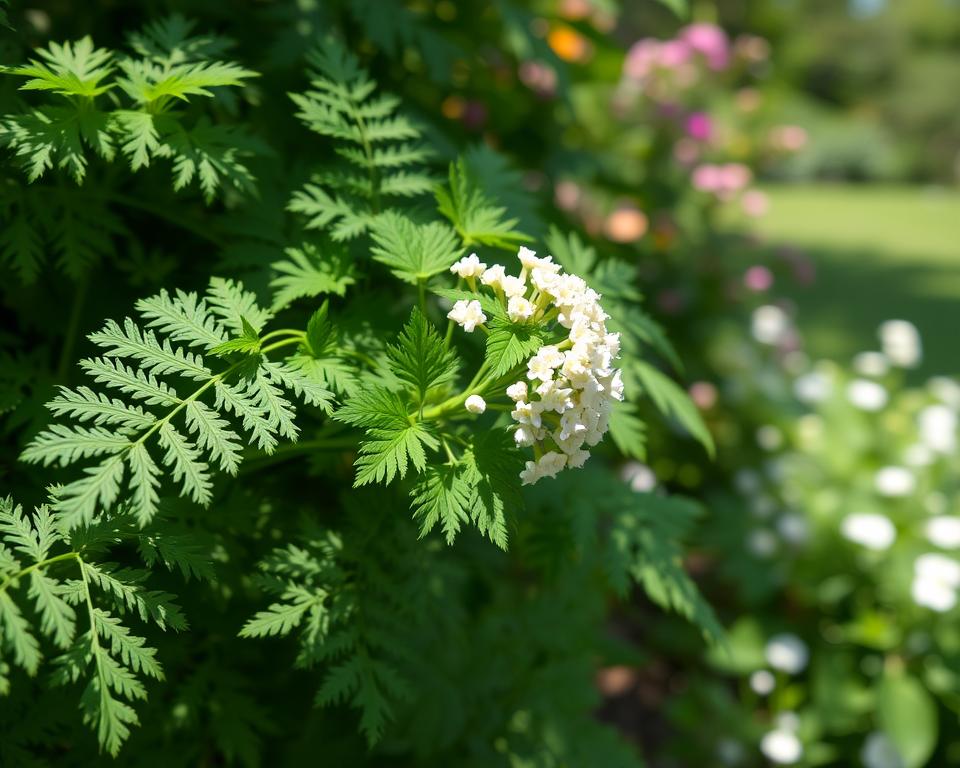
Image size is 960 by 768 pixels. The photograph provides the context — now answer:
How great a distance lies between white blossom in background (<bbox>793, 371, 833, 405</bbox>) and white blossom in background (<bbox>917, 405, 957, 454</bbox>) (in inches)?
15.1

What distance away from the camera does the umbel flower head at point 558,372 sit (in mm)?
1022

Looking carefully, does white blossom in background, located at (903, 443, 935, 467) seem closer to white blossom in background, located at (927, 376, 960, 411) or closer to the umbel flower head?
white blossom in background, located at (927, 376, 960, 411)

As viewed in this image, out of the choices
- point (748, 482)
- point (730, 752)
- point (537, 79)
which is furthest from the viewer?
point (748, 482)

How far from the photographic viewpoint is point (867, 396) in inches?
140

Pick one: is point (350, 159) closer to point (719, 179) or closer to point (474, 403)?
point (474, 403)

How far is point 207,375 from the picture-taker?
1058 millimetres

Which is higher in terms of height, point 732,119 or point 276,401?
point 276,401

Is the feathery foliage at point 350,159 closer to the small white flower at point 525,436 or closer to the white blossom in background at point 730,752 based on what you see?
the small white flower at point 525,436

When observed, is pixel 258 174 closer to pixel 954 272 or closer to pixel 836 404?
pixel 836 404

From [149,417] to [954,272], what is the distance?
442 inches

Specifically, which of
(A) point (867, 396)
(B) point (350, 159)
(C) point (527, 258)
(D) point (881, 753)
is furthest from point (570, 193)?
(C) point (527, 258)

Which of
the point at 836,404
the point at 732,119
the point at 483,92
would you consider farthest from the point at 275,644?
Result: the point at 732,119

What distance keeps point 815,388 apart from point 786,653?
119 cm

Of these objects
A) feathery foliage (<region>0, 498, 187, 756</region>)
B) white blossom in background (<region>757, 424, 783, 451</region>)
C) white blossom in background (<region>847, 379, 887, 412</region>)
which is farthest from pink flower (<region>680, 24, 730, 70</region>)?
feathery foliage (<region>0, 498, 187, 756</region>)
